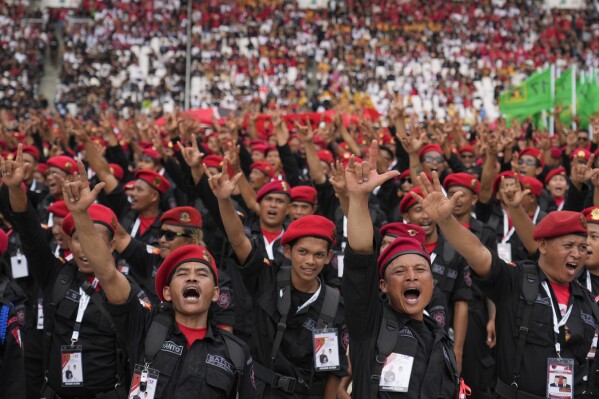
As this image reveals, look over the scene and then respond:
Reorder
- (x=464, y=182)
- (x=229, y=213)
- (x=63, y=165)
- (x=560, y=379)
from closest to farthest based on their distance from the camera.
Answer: (x=560, y=379) → (x=229, y=213) → (x=464, y=182) → (x=63, y=165)

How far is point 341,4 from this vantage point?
37719 mm

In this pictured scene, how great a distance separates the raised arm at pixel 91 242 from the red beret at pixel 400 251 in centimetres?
133

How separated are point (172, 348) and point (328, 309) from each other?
119 centimetres

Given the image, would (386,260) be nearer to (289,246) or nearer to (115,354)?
(289,246)

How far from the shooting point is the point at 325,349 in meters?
4.57

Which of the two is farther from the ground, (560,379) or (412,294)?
(412,294)

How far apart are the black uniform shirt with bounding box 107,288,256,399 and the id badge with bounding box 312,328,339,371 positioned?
72 cm

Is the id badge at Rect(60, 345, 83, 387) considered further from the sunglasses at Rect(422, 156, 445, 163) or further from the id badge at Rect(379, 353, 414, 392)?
the sunglasses at Rect(422, 156, 445, 163)

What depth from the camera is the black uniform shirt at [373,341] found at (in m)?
3.63

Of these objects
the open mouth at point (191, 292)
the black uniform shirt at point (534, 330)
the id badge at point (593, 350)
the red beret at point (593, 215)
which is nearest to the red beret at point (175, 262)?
the open mouth at point (191, 292)

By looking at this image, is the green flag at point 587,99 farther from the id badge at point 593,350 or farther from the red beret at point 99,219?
the red beret at point 99,219

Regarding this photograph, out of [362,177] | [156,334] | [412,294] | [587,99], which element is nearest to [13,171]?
[156,334]

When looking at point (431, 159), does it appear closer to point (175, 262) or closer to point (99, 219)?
point (99, 219)

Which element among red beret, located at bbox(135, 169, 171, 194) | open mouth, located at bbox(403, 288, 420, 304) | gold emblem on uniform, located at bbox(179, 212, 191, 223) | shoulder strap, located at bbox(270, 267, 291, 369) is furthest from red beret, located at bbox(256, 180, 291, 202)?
open mouth, located at bbox(403, 288, 420, 304)
